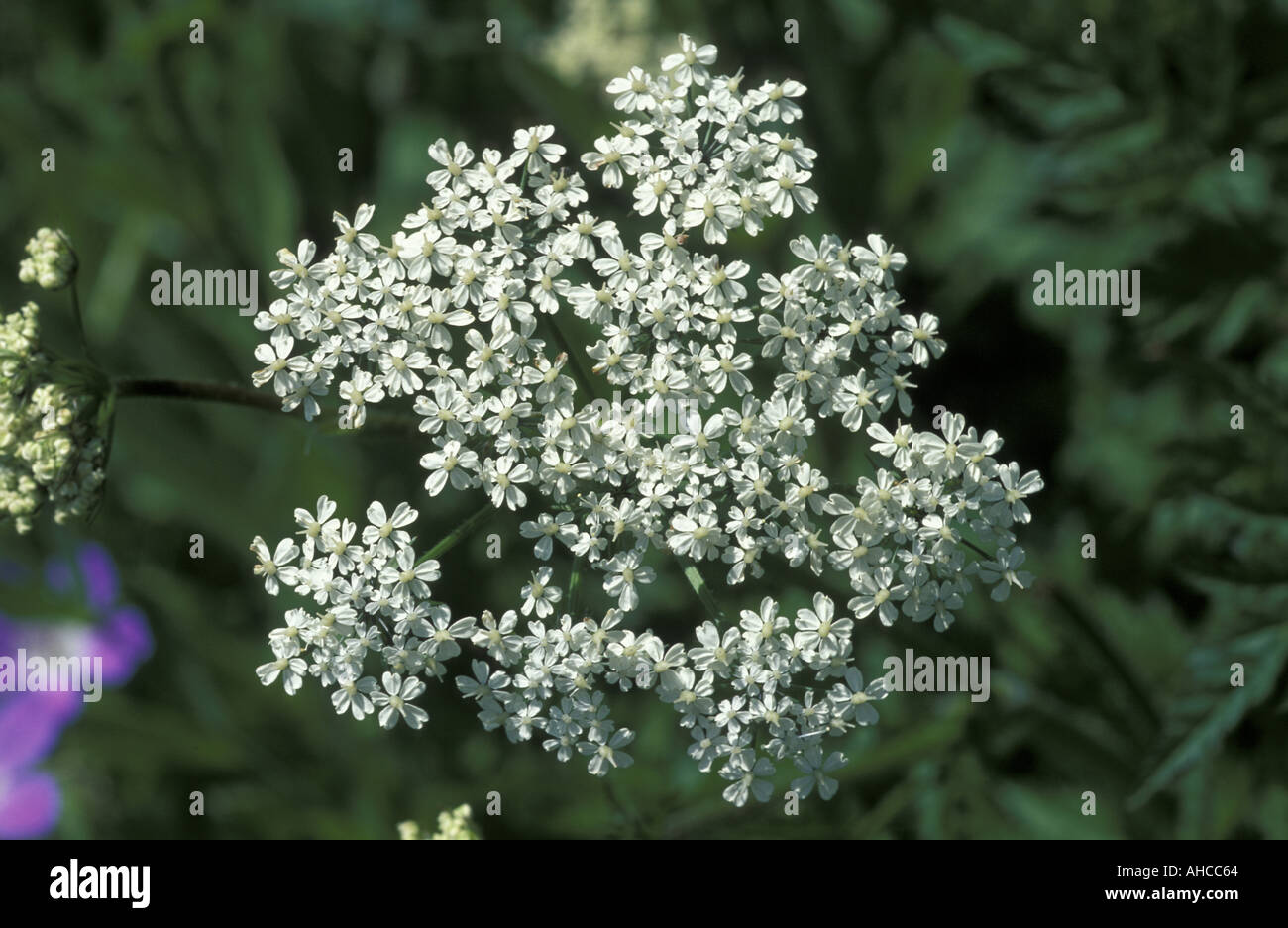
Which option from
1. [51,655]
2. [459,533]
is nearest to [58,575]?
[51,655]

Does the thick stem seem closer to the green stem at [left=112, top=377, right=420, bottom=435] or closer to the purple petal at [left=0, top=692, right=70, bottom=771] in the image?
the green stem at [left=112, top=377, right=420, bottom=435]

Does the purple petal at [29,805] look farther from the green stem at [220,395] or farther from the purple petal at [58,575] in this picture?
the green stem at [220,395]

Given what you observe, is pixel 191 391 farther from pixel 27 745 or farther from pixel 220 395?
pixel 27 745

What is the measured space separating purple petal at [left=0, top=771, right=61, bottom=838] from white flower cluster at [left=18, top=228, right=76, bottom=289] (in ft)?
11.5

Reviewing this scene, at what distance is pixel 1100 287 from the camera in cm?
518

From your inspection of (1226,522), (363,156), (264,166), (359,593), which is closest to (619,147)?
(359,593)

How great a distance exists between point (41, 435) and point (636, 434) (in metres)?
1.79

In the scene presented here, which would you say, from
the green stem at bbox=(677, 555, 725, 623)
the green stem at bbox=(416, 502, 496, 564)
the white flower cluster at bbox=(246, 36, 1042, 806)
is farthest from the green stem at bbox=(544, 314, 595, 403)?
the green stem at bbox=(677, 555, 725, 623)

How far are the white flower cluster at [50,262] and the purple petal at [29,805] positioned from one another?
3512mm

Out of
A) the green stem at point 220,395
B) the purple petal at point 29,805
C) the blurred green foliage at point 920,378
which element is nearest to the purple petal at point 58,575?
the blurred green foliage at point 920,378

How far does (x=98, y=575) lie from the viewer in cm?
655

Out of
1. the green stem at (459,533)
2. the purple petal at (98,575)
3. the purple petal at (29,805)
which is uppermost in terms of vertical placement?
the purple petal at (98,575)

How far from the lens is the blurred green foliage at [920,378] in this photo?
479 centimetres

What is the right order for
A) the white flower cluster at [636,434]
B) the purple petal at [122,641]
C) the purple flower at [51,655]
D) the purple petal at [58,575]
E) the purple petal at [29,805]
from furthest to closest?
1. the purple petal at [58,575]
2. the purple petal at [122,641]
3. the purple flower at [51,655]
4. the purple petal at [29,805]
5. the white flower cluster at [636,434]
